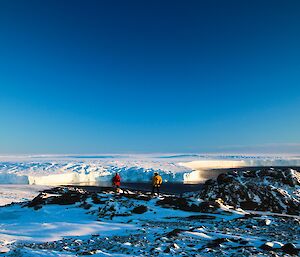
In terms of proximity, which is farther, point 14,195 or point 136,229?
point 14,195

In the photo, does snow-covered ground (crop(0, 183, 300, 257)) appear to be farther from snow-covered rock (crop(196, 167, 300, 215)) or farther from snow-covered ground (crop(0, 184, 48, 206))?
A: snow-covered ground (crop(0, 184, 48, 206))

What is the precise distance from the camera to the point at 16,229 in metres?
9.10

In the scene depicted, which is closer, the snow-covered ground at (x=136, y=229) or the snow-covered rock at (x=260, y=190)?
the snow-covered ground at (x=136, y=229)

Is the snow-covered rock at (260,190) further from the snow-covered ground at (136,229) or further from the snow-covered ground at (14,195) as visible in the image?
the snow-covered ground at (14,195)

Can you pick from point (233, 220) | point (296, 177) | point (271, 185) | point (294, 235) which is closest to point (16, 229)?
point (233, 220)

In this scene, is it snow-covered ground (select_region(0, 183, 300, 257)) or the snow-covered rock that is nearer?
snow-covered ground (select_region(0, 183, 300, 257))

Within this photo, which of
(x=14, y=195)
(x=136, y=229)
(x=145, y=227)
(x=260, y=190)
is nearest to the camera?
(x=136, y=229)

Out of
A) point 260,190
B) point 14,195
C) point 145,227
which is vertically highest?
point 260,190

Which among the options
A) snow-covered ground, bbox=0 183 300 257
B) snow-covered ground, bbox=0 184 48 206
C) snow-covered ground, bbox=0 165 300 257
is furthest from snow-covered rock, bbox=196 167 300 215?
snow-covered ground, bbox=0 184 48 206

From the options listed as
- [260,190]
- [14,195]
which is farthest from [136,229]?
[14,195]

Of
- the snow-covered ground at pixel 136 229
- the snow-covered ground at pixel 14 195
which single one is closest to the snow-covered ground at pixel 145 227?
the snow-covered ground at pixel 136 229

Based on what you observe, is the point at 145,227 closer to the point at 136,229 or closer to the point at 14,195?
the point at 136,229

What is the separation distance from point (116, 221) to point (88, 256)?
4428 mm

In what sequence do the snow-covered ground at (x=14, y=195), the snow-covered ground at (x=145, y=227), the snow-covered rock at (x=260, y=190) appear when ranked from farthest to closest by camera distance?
1. the snow-covered ground at (x=14, y=195)
2. the snow-covered rock at (x=260, y=190)
3. the snow-covered ground at (x=145, y=227)
